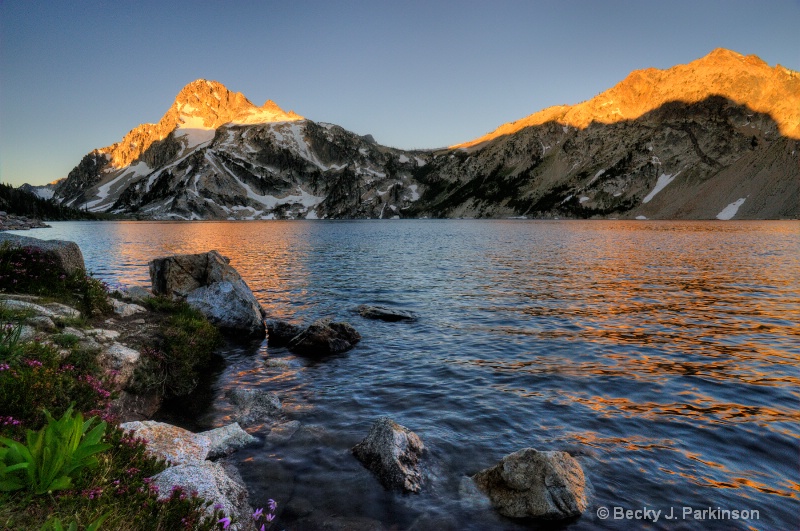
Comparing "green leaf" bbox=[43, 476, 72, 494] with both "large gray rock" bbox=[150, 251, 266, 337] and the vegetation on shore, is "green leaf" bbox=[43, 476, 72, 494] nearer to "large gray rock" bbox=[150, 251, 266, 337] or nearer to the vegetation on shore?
the vegetation on shore

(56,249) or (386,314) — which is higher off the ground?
(56,249)

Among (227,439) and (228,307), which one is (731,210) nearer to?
(228,307)

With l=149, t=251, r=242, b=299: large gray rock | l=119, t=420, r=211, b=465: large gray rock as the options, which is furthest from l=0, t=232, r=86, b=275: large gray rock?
l=119, t=420, r=211, b=465: large gray rock

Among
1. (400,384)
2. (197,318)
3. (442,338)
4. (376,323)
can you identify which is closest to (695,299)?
(442,338)

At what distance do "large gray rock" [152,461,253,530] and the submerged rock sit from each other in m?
16.8

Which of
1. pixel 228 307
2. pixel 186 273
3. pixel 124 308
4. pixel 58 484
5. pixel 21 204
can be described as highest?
pixel 21 204

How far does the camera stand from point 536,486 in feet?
27.4

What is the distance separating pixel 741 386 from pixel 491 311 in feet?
43.1

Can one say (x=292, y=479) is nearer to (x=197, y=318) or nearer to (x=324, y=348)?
(x=324, y=348)

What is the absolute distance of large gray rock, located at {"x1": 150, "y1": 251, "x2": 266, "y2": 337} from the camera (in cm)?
2098

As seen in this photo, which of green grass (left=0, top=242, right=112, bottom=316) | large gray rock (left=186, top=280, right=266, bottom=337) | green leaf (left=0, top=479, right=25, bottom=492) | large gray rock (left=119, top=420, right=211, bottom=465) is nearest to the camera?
green leaf (left=0, top=479, right=25, bottom=492)

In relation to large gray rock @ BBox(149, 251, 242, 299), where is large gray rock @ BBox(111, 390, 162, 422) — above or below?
below

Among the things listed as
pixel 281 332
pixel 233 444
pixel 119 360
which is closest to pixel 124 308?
pixel 119 360

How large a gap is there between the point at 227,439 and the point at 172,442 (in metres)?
1.84
